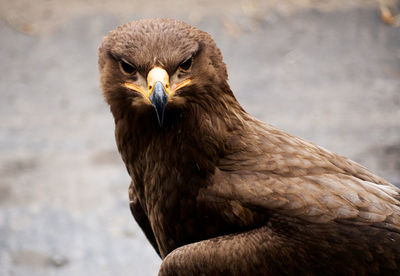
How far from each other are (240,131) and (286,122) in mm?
4287

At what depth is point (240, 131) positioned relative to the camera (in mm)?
2977

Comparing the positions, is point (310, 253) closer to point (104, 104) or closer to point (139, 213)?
point (139, 213)

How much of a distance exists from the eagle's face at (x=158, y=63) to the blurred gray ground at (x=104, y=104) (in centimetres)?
259

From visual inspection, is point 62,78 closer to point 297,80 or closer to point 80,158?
point 80,158

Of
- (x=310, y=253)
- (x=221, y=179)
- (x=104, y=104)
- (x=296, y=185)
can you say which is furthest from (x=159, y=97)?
(x=104, y=104)

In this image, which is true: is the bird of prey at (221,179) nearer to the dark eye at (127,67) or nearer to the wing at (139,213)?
the dark eye at (127,67)

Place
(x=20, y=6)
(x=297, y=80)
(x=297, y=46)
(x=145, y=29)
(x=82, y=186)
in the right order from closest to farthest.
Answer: (x=145, y=29)
(x=82, y=186)
(x=297, y=80)
(x=297, y=46)
(x=20, y=6)

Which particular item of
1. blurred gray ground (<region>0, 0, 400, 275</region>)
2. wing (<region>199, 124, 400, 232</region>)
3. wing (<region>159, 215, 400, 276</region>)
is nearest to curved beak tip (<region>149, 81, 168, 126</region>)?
wing (<region>199, 124, 400, 232</region>)

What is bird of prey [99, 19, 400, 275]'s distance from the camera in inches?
103

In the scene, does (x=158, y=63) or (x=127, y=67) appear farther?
(x=127, y=67)

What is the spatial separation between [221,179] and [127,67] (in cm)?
70

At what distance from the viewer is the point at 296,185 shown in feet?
9.13

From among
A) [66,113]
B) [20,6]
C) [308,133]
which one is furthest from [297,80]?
[20,6]

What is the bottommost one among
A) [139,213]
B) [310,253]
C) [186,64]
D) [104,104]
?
[310,253]
